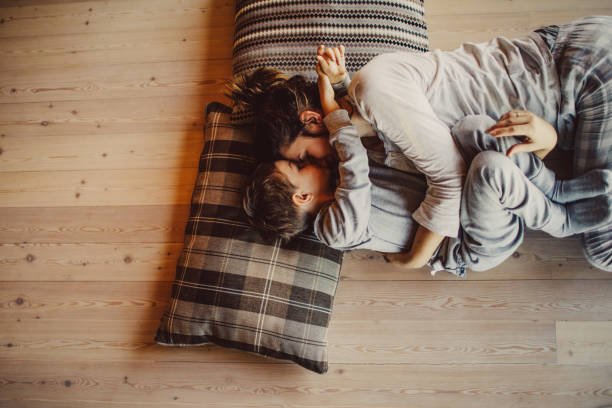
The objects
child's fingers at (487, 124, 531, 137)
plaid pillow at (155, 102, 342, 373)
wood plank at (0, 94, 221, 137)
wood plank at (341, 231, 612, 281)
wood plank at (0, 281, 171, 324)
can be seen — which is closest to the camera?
child's fingers at (487, 124, 531, 137)

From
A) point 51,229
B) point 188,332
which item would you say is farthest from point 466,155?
point 51,229

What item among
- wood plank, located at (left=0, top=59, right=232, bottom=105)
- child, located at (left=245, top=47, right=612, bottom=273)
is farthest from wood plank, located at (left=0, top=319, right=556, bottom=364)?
wood plank, located at (left=0, top=59, right=232, bottom=105)

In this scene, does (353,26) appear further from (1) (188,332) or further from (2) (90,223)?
(2) (90,223)

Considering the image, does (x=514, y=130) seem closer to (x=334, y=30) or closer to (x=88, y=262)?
(x=334, y=30)

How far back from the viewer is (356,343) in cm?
114

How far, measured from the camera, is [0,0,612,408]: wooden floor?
1.10 metres

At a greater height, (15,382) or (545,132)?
(545,132)

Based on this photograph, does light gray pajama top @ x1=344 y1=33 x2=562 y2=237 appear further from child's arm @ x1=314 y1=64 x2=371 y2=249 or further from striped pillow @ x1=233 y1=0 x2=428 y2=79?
striped pillow @ x1=233 y1=0 x2=428 y2=79

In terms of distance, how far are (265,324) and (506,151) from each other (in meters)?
0.81

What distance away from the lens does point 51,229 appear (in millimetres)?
1316

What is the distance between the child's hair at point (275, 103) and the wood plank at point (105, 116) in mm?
402

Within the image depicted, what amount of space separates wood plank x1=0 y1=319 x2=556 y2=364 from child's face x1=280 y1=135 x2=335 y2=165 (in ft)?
1.84

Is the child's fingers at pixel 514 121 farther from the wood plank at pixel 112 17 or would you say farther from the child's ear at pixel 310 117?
the wood plank at pixel 112 17

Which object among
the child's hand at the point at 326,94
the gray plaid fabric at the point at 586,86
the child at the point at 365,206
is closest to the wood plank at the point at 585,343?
the child at the point at 365,206
